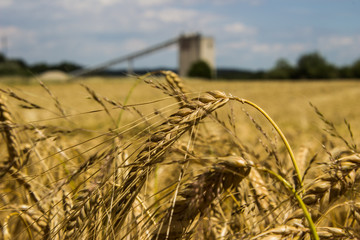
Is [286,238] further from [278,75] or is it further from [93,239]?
[278,75]

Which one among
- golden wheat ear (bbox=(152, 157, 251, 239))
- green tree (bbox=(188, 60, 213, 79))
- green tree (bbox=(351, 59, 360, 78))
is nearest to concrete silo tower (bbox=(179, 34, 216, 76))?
green tree (bbox=(188, 60, 213, 79))

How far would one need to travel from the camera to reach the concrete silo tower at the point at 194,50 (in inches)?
1955

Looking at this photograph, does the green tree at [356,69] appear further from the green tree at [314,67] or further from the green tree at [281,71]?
the green tree at [281,71]

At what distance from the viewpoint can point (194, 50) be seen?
50.5 m

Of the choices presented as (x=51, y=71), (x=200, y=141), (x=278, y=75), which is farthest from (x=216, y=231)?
(x=278, y=75)

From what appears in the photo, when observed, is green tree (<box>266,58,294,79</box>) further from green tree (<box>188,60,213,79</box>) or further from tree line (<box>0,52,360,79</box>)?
green tree (<box>188,60,213,79</box>)

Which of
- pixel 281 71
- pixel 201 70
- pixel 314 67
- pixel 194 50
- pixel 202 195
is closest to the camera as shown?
pixel 202 195

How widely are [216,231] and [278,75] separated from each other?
192 ft

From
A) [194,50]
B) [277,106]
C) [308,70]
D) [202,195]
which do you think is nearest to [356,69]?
[308,70]

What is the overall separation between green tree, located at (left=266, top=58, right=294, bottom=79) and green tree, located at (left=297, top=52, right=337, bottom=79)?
1.51 m

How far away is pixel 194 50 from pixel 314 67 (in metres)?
18.6

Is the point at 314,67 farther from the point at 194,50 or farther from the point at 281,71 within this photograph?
the point at 194,50

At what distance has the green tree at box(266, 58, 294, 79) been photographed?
5684cm

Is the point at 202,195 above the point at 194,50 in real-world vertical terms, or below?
below
